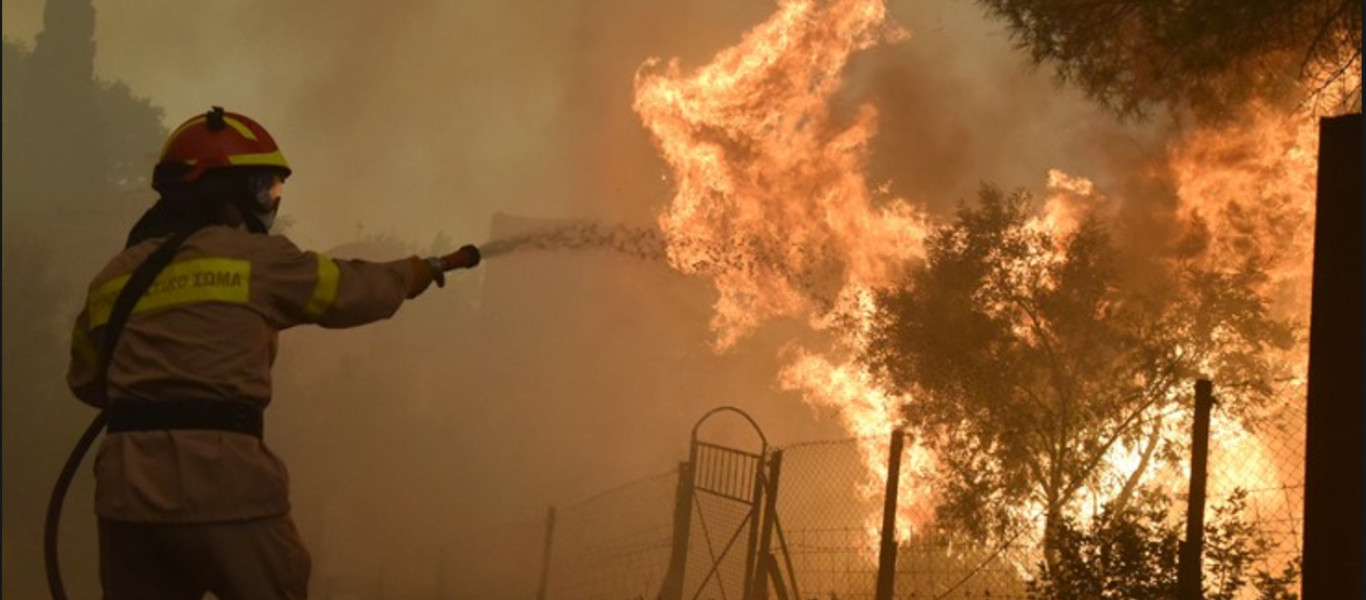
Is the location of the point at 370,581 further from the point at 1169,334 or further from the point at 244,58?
the point at 1169,334

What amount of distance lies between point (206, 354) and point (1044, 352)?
12582mm

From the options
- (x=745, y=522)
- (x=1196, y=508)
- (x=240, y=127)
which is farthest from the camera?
(x=745, y=522)

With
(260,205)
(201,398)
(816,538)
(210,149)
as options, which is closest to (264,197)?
(260,205)

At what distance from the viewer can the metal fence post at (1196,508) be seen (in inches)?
242

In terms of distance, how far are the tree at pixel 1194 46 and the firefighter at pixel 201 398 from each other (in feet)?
17.6

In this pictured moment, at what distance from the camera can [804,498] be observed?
23.3 meters

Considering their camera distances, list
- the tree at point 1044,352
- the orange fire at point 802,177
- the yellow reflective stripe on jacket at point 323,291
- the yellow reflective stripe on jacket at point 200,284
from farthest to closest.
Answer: the orange fire at point 802,177, the tree at point 1044,352, the yellow reflective stripe on jacket at point 323,291, the yellow reflective stripe on jacket at point 200,284

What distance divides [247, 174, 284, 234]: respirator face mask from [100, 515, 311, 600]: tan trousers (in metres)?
1.01

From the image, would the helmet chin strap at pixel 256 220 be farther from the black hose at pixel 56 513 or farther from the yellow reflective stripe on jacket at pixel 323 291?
the black hose at pixel 56 513

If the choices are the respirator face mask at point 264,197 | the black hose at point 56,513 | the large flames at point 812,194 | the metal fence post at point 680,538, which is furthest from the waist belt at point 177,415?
the large flames at point 812,194

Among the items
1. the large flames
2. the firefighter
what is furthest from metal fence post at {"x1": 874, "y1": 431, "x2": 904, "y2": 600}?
the large flames

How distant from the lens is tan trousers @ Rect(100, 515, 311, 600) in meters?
3.88

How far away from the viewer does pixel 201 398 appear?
12.9 feet

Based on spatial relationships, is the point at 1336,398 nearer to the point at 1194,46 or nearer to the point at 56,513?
the point at 1194,46
